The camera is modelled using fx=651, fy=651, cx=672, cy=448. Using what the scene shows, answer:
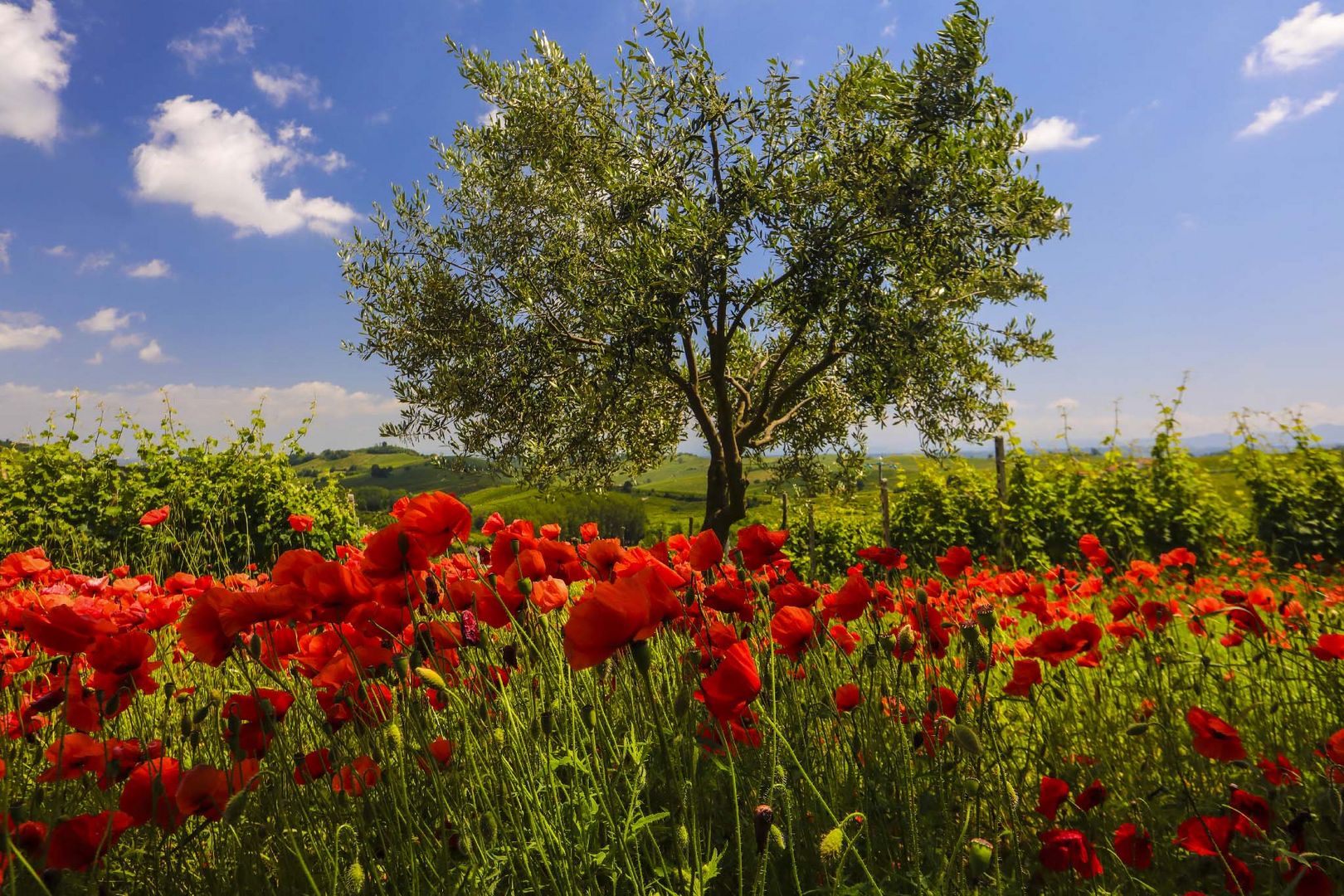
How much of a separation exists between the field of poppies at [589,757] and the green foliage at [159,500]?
6388 millimetres

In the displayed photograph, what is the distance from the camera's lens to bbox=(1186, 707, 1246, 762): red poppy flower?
5.63ft

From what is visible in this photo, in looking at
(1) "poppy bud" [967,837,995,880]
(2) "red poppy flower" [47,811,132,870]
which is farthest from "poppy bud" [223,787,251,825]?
(1) "poppy bud" [967,837,995,880]

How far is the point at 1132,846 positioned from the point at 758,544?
1.30 m

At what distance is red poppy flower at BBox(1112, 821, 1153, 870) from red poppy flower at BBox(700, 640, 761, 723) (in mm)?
1146

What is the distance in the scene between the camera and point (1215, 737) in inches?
69.7

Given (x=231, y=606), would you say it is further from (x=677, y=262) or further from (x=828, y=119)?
(x=828, y=119)

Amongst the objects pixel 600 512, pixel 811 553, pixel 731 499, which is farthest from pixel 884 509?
pixel 600 512

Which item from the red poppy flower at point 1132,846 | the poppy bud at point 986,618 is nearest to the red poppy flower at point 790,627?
the poppy bud at point 986,618

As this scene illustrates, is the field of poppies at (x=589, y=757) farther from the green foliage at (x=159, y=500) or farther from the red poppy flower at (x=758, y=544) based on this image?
the green foliage at (x=159, y=500)

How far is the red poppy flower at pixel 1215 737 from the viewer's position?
172 cm

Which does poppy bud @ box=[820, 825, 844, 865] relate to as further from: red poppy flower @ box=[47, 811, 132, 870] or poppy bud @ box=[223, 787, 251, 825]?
red poppy flower @ box=[47, 811, 132, 870]

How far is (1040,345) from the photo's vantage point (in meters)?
10.1

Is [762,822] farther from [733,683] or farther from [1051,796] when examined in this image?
[1051,796]

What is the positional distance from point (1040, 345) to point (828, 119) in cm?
482
